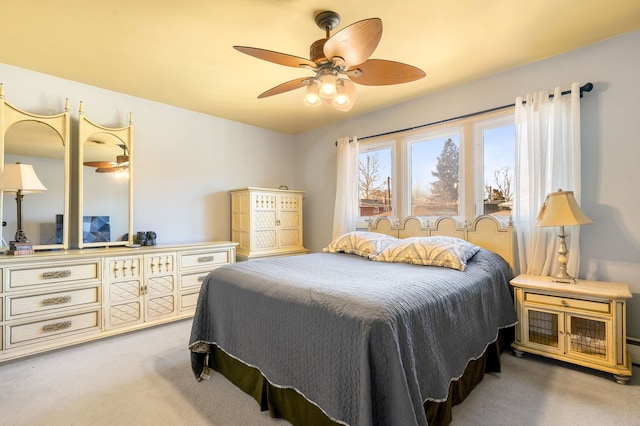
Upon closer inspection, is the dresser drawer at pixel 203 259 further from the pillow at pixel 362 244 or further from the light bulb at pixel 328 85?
the light bulb at pixel 328 85

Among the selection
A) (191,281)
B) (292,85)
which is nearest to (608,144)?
(292,85)

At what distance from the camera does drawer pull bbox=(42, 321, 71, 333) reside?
257 centimetres

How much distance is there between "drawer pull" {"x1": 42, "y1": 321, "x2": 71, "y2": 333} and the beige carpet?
22 centimetres

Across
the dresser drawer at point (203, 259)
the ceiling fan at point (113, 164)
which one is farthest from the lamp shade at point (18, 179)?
the dresser drawer at point (203, 259)

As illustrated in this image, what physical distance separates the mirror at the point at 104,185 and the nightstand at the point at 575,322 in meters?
3.86

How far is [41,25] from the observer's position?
7.12 feet

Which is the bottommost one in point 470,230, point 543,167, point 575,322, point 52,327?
point 52,327

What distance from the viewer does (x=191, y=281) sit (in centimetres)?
346

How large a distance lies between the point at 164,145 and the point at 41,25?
1.62m

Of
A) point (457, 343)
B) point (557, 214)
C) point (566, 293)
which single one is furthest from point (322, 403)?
point (557, 214)

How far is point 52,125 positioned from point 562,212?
450cm

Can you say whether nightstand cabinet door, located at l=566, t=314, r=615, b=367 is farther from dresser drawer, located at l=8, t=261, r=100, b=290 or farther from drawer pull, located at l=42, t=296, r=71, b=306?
drawer pull, located at l=42, t=296, r=71, b=306

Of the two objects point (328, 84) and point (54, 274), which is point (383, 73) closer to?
point (328, 84)

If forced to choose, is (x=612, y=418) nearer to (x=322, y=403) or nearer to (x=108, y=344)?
(x=322, y=403)
